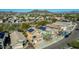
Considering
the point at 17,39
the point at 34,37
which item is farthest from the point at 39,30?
the point at 17,39

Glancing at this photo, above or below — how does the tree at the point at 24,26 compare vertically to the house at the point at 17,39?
above

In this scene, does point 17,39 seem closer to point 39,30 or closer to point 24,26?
point 24,26

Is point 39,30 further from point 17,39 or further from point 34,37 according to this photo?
point 17,39

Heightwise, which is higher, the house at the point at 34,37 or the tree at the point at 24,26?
the tree at the point at 24,26

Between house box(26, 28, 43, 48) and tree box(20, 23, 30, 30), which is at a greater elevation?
tree box(20, 23, 30, 30)

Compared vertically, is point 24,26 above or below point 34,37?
above
